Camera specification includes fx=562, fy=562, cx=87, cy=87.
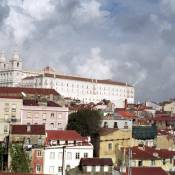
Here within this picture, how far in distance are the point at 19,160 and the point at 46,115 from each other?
17048 mm

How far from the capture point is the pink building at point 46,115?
181 ft

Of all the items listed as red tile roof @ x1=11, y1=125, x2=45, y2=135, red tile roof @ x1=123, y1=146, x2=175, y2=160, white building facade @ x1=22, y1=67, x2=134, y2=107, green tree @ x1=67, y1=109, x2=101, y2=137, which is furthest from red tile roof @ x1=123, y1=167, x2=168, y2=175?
white building facade @ x1=22, y1=67, x2=134, y2=107

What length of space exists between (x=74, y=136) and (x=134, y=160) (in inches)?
210

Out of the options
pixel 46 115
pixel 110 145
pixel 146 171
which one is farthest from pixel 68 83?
pixel 146 171

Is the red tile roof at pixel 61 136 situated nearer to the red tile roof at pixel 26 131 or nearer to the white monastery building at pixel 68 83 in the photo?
the red tile roof at pixel 26 131

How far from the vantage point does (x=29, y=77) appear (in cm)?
16288

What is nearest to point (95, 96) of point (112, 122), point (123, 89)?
point (123, 89)

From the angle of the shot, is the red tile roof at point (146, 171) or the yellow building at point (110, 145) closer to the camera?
the red tile roof at point (146, 171)

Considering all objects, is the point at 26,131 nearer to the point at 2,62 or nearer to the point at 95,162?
the point at 95,162

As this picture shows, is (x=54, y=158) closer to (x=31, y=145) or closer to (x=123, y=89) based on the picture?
(x=31, y=145)

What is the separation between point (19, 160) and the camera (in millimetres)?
39562

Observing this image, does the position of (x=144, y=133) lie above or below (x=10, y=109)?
below

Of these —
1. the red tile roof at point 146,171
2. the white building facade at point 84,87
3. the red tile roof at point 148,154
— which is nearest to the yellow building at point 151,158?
the red tile roof at point 148,154

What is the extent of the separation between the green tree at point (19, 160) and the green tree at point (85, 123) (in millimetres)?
12568
